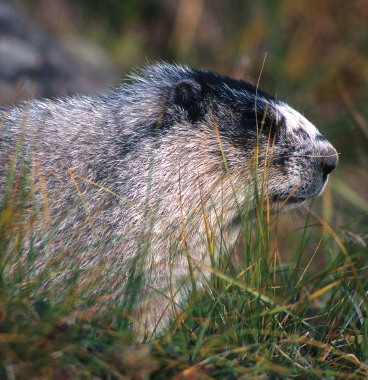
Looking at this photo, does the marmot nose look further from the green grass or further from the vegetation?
the green grass

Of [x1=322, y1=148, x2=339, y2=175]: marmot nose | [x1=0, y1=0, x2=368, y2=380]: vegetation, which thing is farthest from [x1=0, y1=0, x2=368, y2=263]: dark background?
[x1=0, y1=0, x2=368, y2=380]: vegetation

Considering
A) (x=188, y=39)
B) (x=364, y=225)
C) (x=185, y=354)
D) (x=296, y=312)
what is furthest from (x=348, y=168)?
(x=188, y=39)

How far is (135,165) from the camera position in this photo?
3197 mm

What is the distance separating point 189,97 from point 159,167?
0.72 m

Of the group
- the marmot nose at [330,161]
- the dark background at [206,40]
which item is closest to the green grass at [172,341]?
the marmot nose at [330,161]

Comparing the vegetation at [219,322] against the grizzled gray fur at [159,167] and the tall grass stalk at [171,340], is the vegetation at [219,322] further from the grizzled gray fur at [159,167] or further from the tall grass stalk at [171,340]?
the grizzled gray fur at [159,167]

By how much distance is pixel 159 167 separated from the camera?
A: 3184 millimetres

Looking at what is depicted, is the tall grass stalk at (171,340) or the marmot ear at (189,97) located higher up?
the marmot ear at (189,97)

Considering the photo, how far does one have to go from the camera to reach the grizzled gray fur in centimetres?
299

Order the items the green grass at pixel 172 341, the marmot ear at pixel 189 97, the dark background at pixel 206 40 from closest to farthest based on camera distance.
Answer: the green grass at pixel 172 341
the marmot ear at pixel 189 97
the dark background at pixel 206 40

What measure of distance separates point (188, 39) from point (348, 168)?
7.11 meters

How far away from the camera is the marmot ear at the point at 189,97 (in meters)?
3.47

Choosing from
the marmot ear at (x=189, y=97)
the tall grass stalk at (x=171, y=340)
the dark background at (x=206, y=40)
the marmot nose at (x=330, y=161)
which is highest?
the dark background at (x=206, y=40)

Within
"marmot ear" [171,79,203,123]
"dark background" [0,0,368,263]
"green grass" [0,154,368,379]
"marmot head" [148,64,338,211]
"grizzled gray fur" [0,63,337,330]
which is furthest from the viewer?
"dark background" [0,0,368,263]
